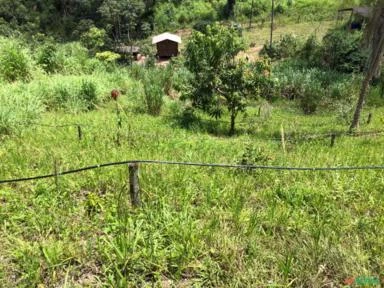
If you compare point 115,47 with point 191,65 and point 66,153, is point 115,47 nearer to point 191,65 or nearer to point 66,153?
point 191,65

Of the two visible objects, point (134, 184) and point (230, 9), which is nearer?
point (134, 184)

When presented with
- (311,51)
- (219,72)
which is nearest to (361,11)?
(311,51)

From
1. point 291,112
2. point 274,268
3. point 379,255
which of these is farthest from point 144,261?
point 291,112

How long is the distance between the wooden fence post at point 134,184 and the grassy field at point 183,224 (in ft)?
0.33

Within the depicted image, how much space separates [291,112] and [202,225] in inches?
445

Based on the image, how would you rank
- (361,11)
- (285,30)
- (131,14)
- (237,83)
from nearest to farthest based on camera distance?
(237,83)
(361,11)
(285,30)
(131,14)

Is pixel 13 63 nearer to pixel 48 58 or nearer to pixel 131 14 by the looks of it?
pixel 48 58

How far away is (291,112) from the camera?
1308 centimetres

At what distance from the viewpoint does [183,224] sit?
252 cm

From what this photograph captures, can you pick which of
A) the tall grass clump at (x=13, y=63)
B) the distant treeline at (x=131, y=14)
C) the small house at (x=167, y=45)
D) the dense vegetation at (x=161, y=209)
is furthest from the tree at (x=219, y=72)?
the distant treeline at (x=131, y=14)

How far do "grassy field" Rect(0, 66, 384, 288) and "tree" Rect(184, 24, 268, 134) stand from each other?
4.56 metres

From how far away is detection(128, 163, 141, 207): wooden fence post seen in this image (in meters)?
2.57

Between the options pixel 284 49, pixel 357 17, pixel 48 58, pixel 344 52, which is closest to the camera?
pixel 48 58

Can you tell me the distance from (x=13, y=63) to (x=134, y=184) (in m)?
7.12
